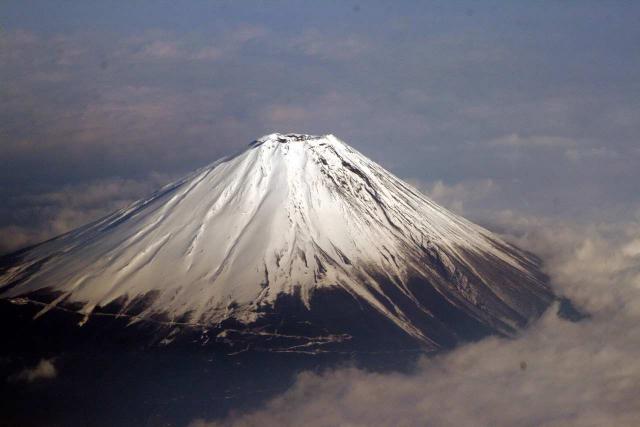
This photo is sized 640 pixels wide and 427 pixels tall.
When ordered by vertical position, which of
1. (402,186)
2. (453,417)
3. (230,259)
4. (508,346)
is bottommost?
(453,417)

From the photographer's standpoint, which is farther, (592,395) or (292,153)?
(292,153)

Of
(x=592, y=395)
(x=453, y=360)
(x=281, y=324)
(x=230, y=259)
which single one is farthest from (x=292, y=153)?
(x=592, y=395)

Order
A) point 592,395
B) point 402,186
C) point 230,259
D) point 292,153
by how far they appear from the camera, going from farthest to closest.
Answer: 1. point 402,186
2. point 292,153
3. point 230,259
4. point 592,395

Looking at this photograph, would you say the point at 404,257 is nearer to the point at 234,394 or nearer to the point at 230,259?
the point at 230,259

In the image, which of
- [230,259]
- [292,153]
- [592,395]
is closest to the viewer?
[592,395]

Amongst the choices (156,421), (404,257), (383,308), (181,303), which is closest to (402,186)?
(404,257)

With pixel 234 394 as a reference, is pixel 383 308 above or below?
above
